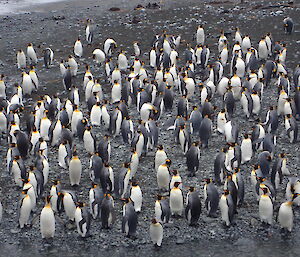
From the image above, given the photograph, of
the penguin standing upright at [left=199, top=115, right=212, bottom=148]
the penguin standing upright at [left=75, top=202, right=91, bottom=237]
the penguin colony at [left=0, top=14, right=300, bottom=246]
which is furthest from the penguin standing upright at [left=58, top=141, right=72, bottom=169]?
the penguin standing upright at [left=199, top=115, right=212, bottom=148]

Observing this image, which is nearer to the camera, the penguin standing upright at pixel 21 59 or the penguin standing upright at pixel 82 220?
the penguin standing upright at pixel 82 220

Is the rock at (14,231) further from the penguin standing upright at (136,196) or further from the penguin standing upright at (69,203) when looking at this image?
the penguin standing upright at (136,196)

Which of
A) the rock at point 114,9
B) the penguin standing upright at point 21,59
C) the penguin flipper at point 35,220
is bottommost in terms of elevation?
the penguin flipper at point 35,220

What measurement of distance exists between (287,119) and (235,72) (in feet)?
11.6

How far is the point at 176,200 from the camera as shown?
10117mm

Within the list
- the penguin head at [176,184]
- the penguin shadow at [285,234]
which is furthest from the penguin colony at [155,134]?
the penguin shadow at [285,234]

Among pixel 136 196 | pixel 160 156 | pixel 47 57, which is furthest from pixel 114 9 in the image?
→ pixel 136 196

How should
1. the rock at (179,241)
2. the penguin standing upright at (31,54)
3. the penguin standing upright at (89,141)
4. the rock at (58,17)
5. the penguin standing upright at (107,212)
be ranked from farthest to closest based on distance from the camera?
1. the rock at (58,17)
2. the penguin standing upright at (31,54)
3. the penguin standing upright at (89,141)
4. the penguin standing upright at (107,212)
5. the rock at (179,241)

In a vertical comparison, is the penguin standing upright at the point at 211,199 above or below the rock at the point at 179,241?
above

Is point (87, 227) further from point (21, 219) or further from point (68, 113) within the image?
point (68, 113)

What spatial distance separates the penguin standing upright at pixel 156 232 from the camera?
30.5 feet

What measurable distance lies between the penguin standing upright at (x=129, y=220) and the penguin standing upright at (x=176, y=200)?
83 cm

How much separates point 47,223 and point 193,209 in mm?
2420

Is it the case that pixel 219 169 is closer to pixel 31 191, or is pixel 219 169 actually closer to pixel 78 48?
pixel 31 191
